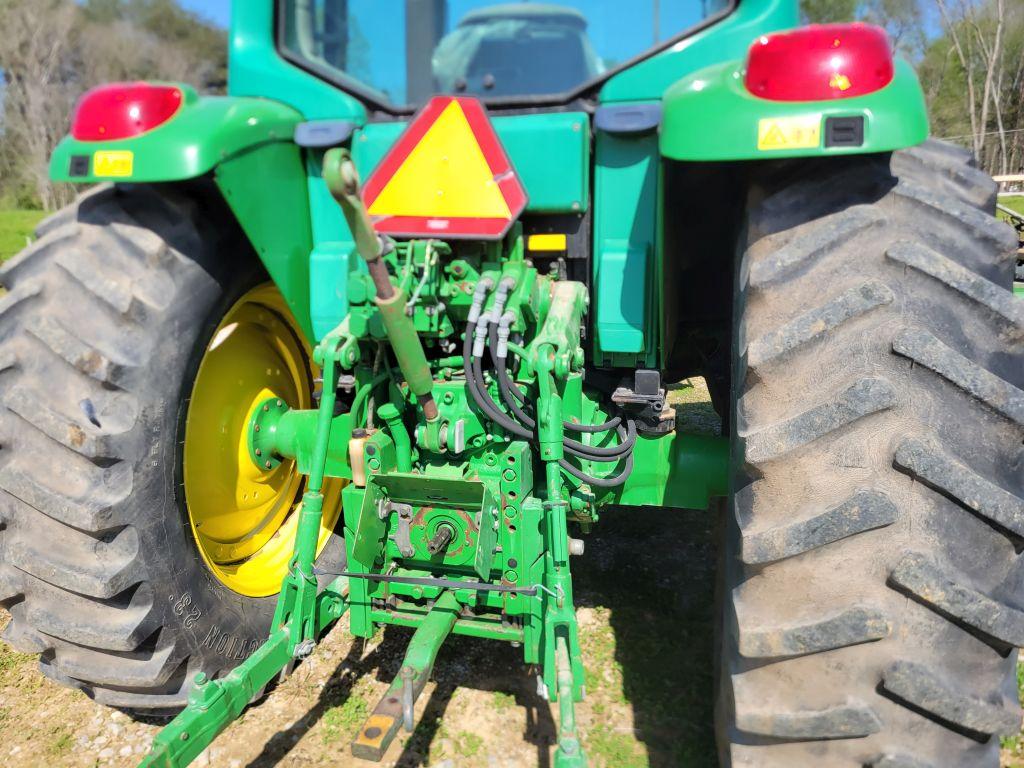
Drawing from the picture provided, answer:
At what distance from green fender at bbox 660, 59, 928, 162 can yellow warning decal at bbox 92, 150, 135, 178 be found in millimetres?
1290

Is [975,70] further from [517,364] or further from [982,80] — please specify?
[517,364]

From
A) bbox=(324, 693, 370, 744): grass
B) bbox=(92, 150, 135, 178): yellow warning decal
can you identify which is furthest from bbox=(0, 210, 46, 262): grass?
bbox=(324, 693, 370, 744): grass

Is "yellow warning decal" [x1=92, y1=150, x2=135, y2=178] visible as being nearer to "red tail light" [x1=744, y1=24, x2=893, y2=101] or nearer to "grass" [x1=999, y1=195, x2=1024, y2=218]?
"red tail light" [x1=744, y1=24, x2=893, y2=101]

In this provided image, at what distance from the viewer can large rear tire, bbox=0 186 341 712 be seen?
1814mm

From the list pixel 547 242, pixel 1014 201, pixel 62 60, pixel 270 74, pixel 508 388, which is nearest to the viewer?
pixel 508 388

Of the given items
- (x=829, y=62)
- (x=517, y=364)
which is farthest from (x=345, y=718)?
(x=829, y=62)

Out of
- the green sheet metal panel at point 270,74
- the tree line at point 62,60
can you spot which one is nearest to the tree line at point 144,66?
the tree line at point 62,60

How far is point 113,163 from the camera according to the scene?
1909 millimetres

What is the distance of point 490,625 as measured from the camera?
206 cm

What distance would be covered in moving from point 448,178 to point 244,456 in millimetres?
1085

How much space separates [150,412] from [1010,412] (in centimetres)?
185

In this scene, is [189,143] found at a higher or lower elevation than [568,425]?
higher

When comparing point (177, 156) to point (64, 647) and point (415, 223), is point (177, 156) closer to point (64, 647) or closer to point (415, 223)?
point (415, 223)

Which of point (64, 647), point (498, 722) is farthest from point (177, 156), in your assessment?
point (498, 722)
